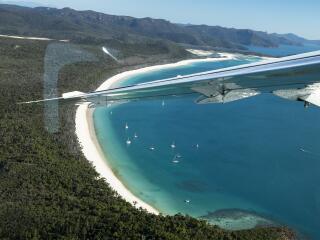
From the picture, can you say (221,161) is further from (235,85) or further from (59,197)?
(235,85)

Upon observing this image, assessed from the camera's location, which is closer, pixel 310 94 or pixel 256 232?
pixel 310 94

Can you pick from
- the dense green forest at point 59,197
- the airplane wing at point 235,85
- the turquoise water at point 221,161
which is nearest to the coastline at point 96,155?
the turquoise water at point 221,161

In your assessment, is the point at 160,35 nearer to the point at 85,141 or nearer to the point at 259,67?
the point at 85,141

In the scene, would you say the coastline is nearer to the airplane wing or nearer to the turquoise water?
the turquoise water

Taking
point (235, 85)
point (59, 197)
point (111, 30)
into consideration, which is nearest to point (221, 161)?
point (59, 197)

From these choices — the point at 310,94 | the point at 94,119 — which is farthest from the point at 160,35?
the point at 310,94

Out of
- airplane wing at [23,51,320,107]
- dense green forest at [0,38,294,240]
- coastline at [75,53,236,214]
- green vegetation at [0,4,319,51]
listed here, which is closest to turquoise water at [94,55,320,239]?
coastline at [75,53,236,214]

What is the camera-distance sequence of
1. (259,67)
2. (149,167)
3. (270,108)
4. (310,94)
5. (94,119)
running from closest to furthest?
(259,67) < (310,94) < (149,167) < (94,119) < (270,108)
